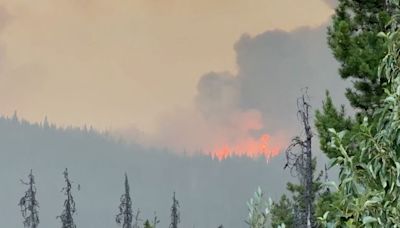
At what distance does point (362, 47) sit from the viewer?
1591 centimetres

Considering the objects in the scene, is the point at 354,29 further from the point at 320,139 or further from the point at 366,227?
the point at 366,227

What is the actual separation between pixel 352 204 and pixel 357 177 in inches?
11.2

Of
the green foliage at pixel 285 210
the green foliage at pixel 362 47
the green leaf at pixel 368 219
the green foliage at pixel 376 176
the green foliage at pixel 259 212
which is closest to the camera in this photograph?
the green leaf at pixel 368 219

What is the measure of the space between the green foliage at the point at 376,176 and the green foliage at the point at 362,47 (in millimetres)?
9496

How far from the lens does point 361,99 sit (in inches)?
645

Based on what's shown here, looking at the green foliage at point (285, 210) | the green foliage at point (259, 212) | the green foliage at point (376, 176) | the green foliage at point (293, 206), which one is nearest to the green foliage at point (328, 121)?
the green foliage at point (259, 212)

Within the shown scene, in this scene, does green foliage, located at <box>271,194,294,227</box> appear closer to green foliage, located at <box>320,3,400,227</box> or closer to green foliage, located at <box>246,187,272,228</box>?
green foliage, located at <box>246,187,272,228</box>

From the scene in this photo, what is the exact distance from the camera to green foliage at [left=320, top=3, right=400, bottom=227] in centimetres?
573

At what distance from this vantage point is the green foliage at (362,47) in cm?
1562

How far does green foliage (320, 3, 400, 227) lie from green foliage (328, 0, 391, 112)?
31.2ft

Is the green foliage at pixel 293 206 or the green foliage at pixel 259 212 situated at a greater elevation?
the green foliage at pixel 293 206

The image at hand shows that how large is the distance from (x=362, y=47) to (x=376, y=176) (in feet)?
33.8

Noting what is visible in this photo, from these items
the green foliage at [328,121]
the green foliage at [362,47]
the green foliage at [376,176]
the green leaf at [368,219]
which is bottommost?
the green leaf at [368,219]

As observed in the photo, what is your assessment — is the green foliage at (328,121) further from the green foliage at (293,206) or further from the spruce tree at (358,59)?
the green foliage at (293,206)
